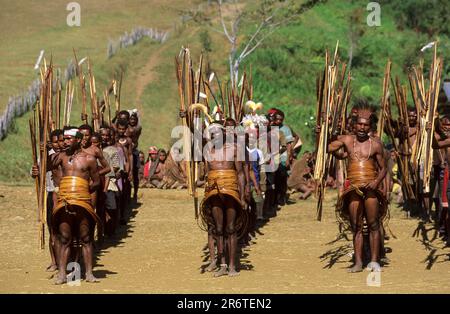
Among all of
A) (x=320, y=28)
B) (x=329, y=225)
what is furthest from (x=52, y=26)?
(x=329, y=225)

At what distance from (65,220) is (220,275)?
5.66ft

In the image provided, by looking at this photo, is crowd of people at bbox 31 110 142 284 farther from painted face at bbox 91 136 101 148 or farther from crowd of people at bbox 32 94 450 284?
painted face at bbox 91 136 101 148

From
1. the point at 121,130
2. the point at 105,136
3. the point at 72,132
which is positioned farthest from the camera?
the point at 121,130

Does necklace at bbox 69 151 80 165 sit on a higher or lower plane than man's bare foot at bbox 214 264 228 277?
higher

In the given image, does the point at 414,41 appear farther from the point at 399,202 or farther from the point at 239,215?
the point at 239,215

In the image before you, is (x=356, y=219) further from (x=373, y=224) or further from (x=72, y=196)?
(x=72, y=196)

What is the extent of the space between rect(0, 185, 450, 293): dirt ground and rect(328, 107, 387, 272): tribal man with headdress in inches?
16.0

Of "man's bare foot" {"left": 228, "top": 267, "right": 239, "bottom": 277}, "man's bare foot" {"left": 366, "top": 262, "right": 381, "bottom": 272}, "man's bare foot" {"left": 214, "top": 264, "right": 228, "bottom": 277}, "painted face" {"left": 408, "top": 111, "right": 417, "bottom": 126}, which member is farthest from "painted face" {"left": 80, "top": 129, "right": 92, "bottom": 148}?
"painted face" {"left": 408, "top": 111, "right": 417, "bottom": 126}

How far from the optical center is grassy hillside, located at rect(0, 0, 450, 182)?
3120 cm

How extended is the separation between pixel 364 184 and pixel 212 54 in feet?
85.7

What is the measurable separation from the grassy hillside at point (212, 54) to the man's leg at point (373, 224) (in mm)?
16384

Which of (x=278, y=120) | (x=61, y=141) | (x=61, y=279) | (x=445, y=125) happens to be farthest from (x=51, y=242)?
(x=278, y=120)

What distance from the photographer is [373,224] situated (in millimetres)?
10336

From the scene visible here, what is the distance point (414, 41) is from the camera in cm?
3562
